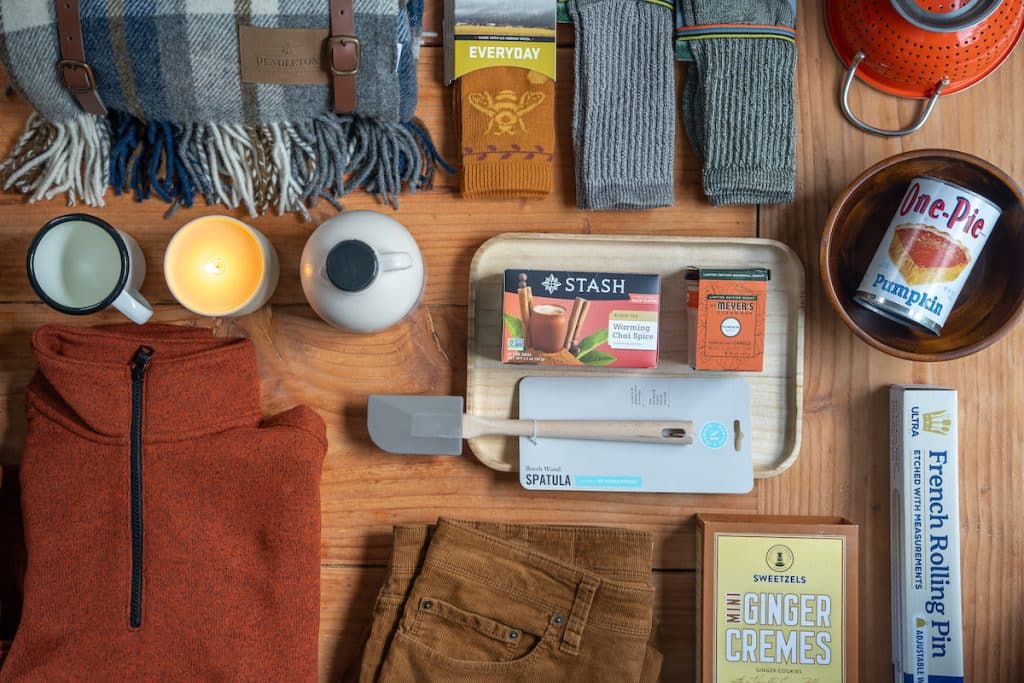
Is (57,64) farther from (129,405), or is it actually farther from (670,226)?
(670,226)

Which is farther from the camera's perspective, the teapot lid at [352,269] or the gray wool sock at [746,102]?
the gray wool sock at [746,102]

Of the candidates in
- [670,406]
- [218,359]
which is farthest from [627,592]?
[218,359]

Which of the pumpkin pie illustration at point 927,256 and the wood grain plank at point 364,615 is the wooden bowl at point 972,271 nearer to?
the pumpkin pie illustration at point 927,256

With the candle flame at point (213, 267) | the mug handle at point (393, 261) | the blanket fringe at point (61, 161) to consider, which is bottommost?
the candle flame at point (213, 267)

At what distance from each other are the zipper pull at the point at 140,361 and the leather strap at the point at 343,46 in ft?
1.06

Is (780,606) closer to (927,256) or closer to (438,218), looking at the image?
(927,256)

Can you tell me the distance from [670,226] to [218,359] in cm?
49

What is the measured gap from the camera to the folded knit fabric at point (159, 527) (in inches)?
30.9

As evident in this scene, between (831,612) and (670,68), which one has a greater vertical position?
(670,68)

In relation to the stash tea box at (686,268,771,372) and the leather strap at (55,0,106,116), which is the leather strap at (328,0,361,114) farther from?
the stash tea box at (686,268,771,372)

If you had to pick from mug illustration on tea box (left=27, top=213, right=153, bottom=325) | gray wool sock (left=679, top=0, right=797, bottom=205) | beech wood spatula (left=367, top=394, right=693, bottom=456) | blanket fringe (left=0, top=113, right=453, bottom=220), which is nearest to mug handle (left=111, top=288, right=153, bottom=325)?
mug illustration on tea box (left=27, top=213, right=153, bottom=325)

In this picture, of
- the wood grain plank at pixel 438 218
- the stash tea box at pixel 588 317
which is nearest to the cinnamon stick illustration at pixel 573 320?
the stash tea box at pixel 588 317

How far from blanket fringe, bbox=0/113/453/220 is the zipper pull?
0.57ft

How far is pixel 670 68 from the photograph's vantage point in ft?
2.79
